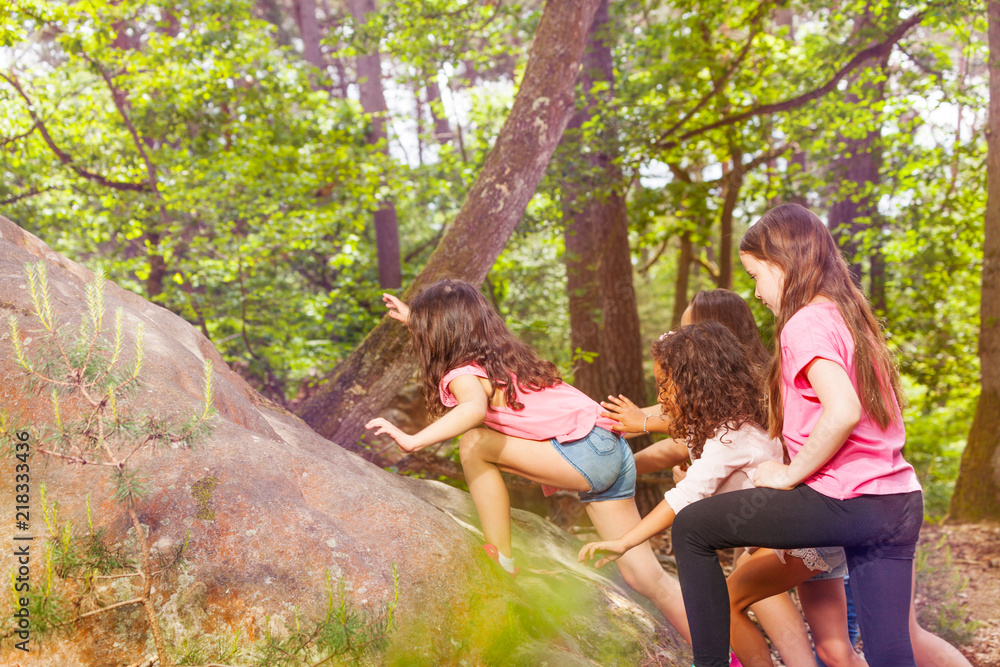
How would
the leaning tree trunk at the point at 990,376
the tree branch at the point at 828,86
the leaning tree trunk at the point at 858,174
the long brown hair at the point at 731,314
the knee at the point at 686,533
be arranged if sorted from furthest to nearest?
the leaning tree trunk at the point at 858,174, the tree branch at the point at 828,86, the leaning tree trunk at the point at 990,376, the long brown hair at the point at 731,314, the knee at the point at 686,533

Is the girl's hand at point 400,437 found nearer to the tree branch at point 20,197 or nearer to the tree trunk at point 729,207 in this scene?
the tree trunk at point 729,207

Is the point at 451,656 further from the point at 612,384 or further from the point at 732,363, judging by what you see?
the point at 612,384

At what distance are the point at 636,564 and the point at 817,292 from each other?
1.40 metres

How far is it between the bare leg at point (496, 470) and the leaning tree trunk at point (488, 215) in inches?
71.6

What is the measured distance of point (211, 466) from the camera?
7.51 feet

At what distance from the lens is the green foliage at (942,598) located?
408 cm

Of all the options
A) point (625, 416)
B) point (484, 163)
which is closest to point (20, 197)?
point (484, 163)

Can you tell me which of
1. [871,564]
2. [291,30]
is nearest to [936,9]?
[871,564]

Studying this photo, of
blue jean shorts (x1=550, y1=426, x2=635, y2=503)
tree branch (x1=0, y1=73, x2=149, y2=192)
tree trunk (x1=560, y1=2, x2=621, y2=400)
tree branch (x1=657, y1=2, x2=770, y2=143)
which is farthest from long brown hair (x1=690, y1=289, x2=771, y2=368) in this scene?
tree branch (x1=0, y1=73, x2=149, y2=192)

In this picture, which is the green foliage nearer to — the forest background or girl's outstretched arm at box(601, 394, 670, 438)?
the forest background

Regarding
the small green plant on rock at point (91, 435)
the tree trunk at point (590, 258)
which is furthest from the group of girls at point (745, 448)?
the tree trunk at point (590, 258)

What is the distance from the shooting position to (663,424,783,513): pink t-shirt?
2527mm

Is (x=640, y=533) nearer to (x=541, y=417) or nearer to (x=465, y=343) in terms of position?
(x=541, y=417)

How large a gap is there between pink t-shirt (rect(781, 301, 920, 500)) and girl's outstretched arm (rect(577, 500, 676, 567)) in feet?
1.98
